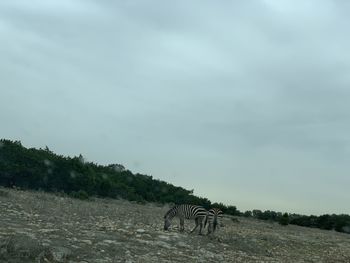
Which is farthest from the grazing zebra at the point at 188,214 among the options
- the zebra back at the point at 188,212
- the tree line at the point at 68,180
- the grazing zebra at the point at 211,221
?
the tree line at the point at 68,180

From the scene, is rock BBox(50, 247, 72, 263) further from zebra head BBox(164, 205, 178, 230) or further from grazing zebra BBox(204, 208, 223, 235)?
grazing zebra BBox(204, 208, 223, 235)

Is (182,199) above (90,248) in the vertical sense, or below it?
above

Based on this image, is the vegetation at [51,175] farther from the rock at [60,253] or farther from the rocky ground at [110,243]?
the rock at [60,253]

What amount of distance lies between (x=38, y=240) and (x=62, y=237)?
139 cm

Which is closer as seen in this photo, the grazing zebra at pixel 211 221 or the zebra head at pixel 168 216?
the zebra head at pixel 168 216

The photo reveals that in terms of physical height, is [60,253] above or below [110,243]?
below

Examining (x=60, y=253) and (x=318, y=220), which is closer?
(x=60, y=253)

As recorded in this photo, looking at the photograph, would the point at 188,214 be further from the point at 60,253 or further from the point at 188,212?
the point at 60,253

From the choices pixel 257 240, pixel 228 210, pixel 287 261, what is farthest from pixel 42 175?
pixel 287 261

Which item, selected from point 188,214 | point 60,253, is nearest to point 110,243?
point 60,253

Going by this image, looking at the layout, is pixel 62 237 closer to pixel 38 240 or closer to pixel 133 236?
pixel 38 240

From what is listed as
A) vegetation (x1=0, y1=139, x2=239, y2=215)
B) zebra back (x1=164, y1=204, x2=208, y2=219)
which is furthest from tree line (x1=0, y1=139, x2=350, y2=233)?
zebra back (x1=164, y1=204, x2=208, y2=219)

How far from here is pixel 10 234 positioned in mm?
16172

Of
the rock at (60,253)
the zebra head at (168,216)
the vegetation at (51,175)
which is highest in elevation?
the vegetation at (51,175)
